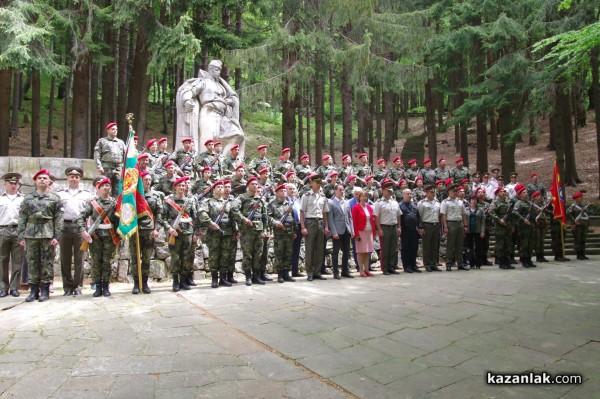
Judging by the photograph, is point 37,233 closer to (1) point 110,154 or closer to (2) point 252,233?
(1) point 110,154

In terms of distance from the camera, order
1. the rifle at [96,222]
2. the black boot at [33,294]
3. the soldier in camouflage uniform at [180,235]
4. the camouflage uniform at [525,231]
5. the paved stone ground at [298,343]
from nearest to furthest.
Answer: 1. the paved stone ground at [298,343]
2. the black boot at [33,294]
3. the rifle at [96,222]
4. the soldier in camouflage uniform at [180,235]
5. the camouflage uniform at [525,231]

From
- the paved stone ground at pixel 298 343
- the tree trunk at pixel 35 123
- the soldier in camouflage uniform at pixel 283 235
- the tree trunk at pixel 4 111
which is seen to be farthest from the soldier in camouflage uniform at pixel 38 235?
the tree trunk at pixel 35 123

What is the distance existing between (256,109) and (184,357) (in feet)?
40.6

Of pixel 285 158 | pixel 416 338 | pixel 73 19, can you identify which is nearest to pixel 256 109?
pixel 285 158

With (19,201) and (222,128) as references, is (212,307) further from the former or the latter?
(222,128)

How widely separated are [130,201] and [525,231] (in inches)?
352

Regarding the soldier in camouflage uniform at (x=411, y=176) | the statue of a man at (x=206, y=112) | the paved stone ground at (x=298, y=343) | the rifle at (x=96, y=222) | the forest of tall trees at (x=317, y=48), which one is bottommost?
the paved stone ground at (x=298, y=343)

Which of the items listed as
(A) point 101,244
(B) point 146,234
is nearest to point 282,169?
(B) point 146,234

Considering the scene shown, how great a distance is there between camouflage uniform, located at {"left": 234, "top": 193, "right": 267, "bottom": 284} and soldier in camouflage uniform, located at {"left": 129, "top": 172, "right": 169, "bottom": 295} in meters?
1.34

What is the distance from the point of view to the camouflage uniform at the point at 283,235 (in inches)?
341

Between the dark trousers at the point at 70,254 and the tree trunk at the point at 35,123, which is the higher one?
the tree trunk at the point at 35,123

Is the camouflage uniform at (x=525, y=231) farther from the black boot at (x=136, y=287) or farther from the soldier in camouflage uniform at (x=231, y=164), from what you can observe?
the black boot at (x=136, y=287)

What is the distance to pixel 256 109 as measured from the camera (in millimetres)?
15742

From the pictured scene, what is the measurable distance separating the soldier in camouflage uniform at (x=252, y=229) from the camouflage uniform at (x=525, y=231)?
20.8ft
